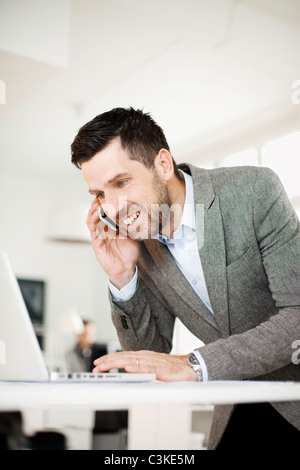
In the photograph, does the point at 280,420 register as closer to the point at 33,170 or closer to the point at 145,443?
the point at 145,443

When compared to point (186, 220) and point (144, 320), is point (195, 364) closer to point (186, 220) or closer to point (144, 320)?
point (144, 320)

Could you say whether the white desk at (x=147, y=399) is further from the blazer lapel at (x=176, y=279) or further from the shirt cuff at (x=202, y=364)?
the blazer lapel at (x=176, y=279)

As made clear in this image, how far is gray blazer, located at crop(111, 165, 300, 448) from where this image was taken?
1.28m

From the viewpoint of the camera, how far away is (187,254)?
5.01 ft

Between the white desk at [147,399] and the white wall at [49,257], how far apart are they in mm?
4664

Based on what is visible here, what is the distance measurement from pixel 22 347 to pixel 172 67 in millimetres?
2644

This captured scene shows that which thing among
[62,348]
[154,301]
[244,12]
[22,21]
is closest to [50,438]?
[154,301]

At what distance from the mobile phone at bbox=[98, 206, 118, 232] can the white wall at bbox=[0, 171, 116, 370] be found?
395 centimetres

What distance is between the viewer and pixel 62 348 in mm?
5805

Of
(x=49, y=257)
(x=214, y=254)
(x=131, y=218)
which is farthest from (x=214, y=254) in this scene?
(x=49, y=257)

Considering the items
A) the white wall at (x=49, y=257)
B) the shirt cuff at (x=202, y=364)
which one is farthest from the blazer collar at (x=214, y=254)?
the white wall at (x=49, y=257)

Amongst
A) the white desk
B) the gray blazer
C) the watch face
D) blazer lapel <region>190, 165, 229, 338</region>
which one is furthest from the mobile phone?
the white desk
